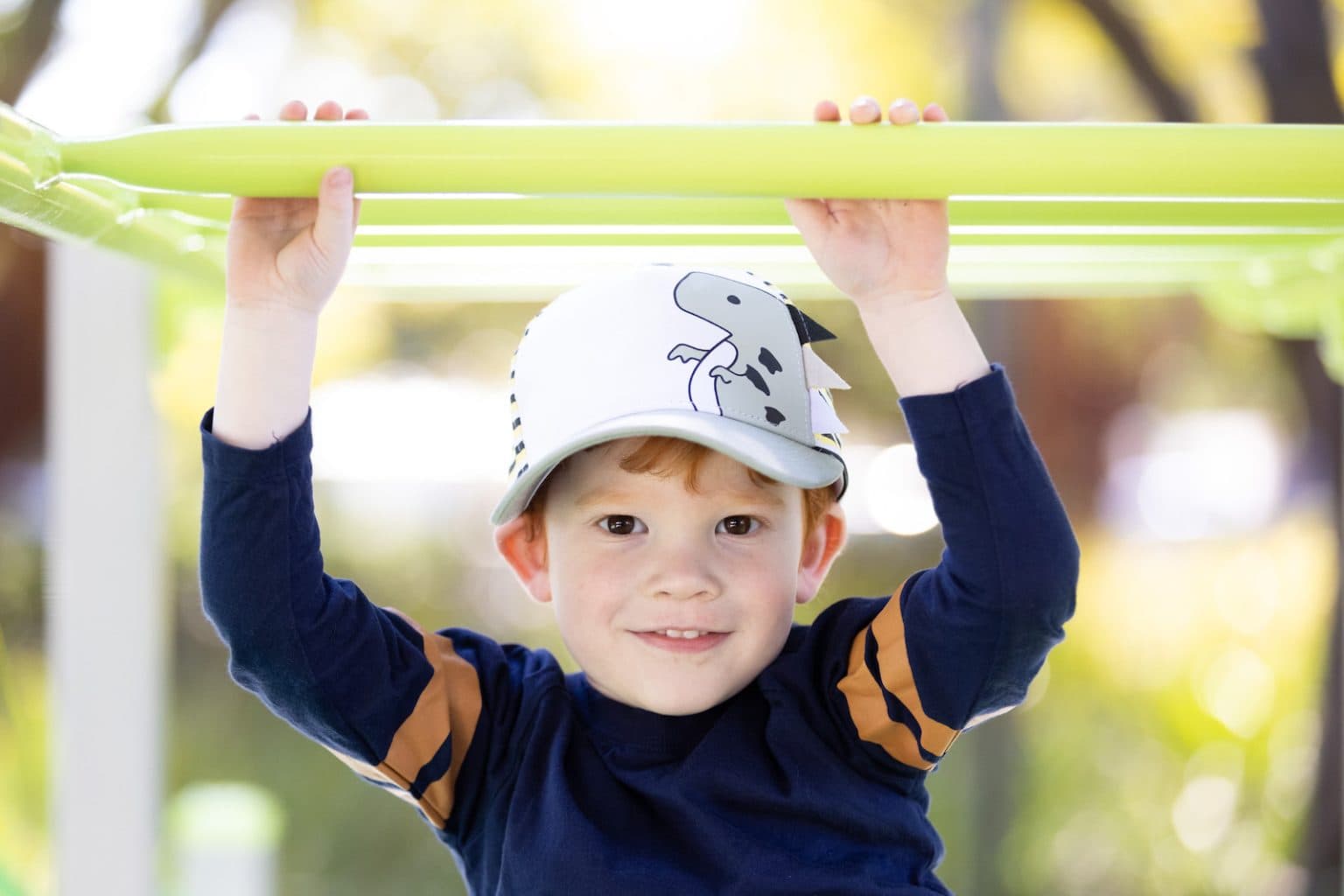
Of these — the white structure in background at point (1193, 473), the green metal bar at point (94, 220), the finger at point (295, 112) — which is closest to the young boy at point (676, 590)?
the finger at point (295, 112)

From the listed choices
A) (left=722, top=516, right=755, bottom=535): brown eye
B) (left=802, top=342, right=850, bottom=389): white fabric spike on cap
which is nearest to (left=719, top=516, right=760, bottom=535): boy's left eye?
(left=722, top=516, right=755, bottom=535): brown eye

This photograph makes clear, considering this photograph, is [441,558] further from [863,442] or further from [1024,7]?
[1024,7]

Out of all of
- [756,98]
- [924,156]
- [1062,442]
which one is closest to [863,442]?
[1062,442]

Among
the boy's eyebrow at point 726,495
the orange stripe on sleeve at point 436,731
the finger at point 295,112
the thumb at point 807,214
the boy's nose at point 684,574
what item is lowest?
the orange stripe on sleeve at point 436,731

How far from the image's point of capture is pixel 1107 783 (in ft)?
13.3

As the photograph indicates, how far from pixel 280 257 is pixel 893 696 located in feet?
1.95

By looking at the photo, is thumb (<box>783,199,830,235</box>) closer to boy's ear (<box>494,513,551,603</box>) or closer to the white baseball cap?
the white baseball cap

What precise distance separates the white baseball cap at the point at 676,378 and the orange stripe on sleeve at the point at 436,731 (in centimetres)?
14

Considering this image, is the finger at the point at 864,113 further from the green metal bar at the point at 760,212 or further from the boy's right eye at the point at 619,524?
the boy's right eye at the point at 619,524

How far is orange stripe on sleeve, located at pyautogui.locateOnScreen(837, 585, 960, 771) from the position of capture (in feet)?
3.67

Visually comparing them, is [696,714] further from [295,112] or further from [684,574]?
[295,112]

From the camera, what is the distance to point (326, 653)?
111cm

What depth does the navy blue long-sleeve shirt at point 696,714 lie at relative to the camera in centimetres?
104

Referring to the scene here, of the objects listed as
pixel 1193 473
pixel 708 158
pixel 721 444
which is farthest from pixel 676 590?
pixel 1193 473
